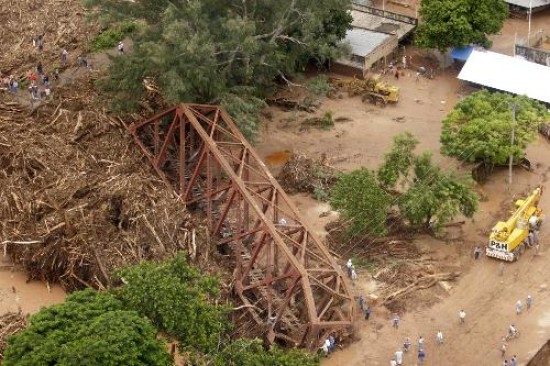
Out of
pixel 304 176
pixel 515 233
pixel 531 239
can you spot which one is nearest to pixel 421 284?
pixel 515 233

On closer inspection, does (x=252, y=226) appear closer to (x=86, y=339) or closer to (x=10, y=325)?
(x=10, y=325)

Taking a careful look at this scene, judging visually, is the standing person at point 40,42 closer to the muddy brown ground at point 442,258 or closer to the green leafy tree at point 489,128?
the muddy brown ground at point 442,258

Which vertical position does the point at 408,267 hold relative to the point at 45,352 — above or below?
below

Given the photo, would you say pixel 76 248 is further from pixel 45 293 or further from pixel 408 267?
pixel 408 267

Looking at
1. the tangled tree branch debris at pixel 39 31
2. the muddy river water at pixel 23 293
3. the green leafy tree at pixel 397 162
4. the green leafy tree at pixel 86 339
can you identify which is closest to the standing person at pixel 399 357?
the green leafy tree at pixel 86 339

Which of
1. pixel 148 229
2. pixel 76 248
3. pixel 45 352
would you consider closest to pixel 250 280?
pixel 148 229

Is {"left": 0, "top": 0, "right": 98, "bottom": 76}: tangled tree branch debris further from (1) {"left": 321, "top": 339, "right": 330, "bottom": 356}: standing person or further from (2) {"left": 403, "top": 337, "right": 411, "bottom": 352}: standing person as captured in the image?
(2) {"left": 403, "top": 337, "right": 411, "bottom": 352}: standing person
